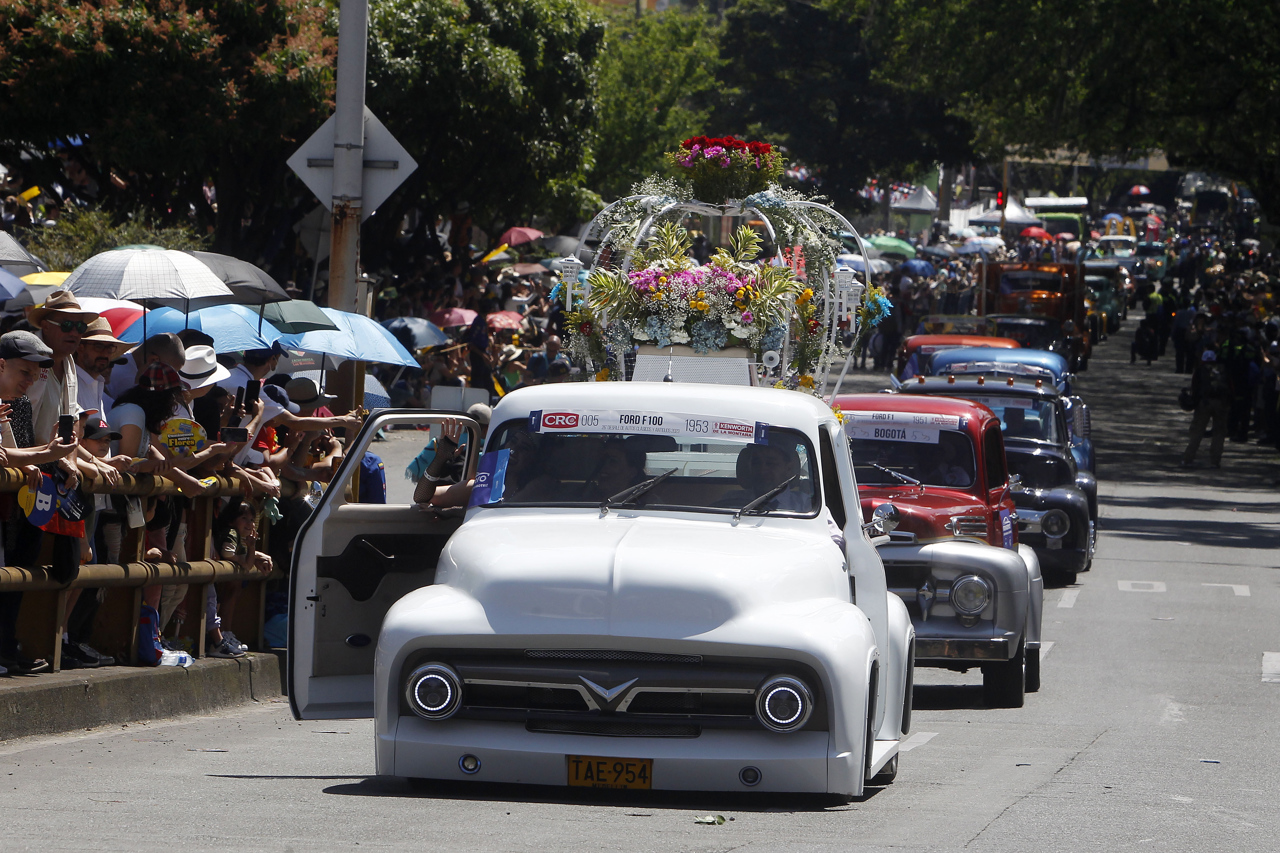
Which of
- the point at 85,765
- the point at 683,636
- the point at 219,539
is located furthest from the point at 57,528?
the point at 683,636

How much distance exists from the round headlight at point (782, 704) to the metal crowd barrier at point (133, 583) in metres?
4.06

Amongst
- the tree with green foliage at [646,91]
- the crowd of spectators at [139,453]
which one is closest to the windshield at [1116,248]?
the tree with green foliage at [646,91]

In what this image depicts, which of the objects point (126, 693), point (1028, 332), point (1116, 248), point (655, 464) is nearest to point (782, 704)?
point (655, 464)

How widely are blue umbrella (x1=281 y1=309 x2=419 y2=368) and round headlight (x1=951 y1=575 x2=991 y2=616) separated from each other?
4.88 metres

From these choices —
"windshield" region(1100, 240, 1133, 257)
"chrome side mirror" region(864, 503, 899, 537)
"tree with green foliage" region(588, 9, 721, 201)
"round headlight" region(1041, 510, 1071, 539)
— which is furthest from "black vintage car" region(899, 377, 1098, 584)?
"windshield" region(1100, 240, 1133, 257)

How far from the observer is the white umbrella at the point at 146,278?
41.7 feet

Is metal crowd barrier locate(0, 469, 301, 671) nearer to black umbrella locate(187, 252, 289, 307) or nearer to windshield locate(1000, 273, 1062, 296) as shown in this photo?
black umbrella locate(187, 252, 289, 307)

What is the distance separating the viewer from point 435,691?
21.8ft

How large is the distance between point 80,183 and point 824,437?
21054 millimetres

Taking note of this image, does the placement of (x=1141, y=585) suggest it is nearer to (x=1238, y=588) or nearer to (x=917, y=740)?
(x=1238, y=588)

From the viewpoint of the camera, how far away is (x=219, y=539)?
35.5ft

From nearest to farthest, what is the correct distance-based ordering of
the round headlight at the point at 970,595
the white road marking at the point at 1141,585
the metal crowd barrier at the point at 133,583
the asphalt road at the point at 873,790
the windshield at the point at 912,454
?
the asphalt road at the point at 873,790
the metal crowd barrier at the point at 133,583
the round headlight at the point at 970,595
the windshield at the point at 912,454
the white road marking at the point at 1141,585

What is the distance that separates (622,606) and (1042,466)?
11.8m

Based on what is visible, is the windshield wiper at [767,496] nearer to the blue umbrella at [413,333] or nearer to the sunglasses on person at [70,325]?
the sunglasses on person at [70,325]
